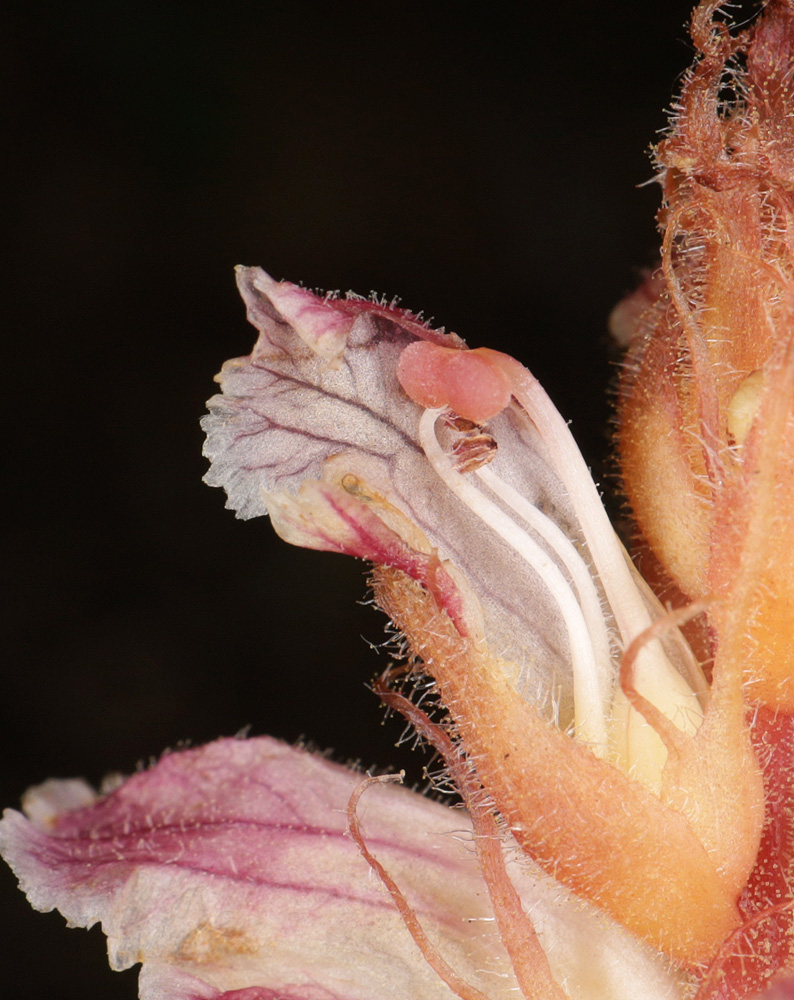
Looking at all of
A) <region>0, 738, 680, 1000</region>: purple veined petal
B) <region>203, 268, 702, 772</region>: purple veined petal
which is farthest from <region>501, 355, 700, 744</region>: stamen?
<region>0, 738, 680, 1000</region>: purple veined petal

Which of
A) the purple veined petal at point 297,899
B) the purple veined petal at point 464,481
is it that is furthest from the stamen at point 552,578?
the purple veined petal at point 297,899

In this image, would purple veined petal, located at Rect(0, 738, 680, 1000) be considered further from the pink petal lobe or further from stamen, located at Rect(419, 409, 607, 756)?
stamen, located at Rect(419, 409, 607, 756)

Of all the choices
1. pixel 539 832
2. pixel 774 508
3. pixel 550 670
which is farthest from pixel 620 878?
pixel 774 508

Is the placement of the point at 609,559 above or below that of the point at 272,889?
above

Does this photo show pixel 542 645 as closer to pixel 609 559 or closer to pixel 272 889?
pixel 609 559

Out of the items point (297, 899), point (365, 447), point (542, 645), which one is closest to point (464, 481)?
point (365, 447)

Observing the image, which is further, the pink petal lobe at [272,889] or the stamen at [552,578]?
the pink petal lobe at [272,889]

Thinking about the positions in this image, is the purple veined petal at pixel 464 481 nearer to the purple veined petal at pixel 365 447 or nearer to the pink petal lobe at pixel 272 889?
the purple veined petal at pixel 365 447
